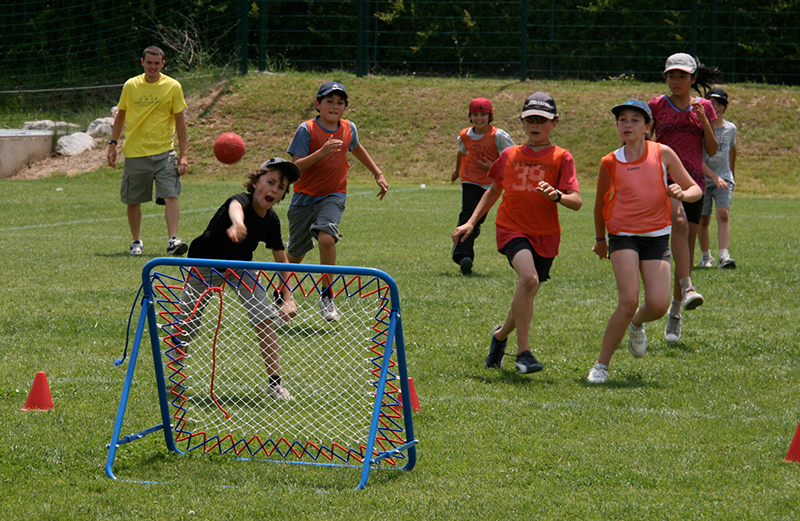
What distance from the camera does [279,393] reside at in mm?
4891

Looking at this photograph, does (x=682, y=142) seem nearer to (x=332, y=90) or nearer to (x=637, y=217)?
(x=637, y=217)

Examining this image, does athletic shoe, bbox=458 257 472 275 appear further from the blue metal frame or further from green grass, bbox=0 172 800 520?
the blue metal frame

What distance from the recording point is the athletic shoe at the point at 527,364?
5598 mm

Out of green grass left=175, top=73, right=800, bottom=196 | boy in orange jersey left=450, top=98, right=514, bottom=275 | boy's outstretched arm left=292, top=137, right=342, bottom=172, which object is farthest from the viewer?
green grass left=175, top=73, right=800, bottom=196

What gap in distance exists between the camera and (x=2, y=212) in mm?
15336

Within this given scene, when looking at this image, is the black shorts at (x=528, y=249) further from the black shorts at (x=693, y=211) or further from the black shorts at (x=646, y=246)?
the black shorts at (x=693, y=211)

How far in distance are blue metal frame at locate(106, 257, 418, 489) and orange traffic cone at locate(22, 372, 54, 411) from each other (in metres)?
0.89

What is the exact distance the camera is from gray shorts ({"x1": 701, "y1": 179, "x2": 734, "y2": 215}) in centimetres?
1048

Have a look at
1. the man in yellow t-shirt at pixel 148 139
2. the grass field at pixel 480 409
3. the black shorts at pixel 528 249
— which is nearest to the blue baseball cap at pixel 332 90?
the grass field at pixel 480 409

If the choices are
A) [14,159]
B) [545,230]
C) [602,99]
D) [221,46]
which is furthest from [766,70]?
[545,230]

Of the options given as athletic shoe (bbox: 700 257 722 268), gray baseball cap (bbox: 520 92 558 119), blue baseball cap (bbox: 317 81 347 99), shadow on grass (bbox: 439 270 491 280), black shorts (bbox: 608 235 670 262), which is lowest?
shadow on grass (bbox: 439 270 491 280)

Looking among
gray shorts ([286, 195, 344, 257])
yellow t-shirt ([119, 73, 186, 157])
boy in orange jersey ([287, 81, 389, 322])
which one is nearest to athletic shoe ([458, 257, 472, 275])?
boy in orange jersey ([287, 81, 389, 322])

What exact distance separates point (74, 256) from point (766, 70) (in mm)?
25649

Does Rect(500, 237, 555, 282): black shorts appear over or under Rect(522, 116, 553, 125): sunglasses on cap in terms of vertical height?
under
